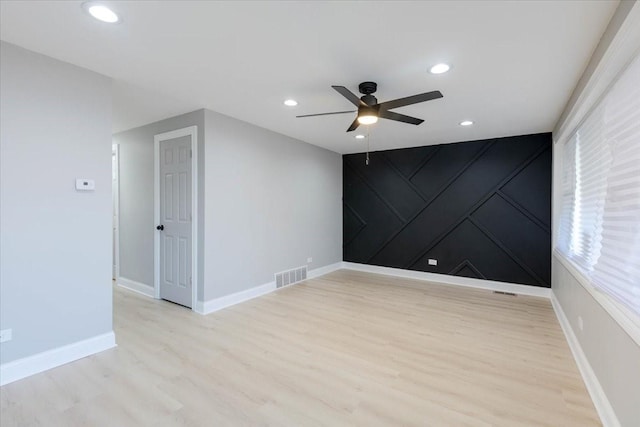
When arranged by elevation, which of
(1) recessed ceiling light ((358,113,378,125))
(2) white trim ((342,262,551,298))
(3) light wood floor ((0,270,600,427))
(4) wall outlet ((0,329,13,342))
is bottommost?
(3) light wood floor ((0,270,600,427))

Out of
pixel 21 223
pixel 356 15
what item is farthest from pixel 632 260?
pixel 21 223

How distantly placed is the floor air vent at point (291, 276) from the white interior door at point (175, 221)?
4.71 ft

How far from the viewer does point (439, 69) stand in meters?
2.53

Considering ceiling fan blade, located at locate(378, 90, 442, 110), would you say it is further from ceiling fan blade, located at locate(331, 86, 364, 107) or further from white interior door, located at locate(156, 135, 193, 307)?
white interior door, located at locate(156, 135, 193, 307)

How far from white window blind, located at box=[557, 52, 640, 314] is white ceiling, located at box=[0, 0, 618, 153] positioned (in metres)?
0.48

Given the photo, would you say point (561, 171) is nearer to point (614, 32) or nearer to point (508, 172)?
point (508, 172)

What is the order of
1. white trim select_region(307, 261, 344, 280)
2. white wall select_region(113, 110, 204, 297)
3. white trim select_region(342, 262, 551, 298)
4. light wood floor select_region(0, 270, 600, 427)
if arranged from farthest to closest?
white trim select_region(307, 261, 344, 280) < white trim select_region(342, 262, 551, 298) < white wall select_region(113, 110, 204, 297) < light wood floor select_region(0, 270, 600, 427)

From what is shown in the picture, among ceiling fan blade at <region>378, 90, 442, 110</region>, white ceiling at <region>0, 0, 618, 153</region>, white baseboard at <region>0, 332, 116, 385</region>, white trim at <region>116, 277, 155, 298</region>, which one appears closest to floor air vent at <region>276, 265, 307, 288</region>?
white trim at <region>116, 277, 155, 298</region>

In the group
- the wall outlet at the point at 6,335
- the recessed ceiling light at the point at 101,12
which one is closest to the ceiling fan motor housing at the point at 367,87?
the recessed ceiling light at the point at 101,12

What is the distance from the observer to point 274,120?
13.4ft

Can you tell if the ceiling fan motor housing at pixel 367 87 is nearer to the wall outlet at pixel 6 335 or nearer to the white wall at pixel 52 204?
the white wall at pixel 52 204

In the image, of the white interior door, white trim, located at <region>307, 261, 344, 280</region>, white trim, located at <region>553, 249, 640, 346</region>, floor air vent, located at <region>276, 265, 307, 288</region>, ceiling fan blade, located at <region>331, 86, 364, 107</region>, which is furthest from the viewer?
white trim, located at <region>307, 261, 344, 280</region>

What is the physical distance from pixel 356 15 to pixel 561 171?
391cm

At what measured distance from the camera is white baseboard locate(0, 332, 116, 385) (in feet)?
7.26
